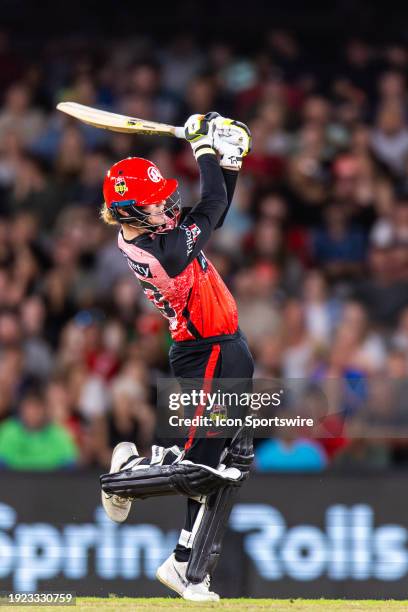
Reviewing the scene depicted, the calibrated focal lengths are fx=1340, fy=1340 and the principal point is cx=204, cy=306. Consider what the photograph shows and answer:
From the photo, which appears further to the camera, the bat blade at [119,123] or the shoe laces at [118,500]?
the bat blade at [119,123]

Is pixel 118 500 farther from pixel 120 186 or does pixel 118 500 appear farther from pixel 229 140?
pixel 229 140

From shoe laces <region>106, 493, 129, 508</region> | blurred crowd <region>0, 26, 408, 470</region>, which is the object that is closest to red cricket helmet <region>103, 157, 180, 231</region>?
shoe laces <region>106, 493, 129, 508</region>

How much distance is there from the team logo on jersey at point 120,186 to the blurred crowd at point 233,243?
8.92 feet

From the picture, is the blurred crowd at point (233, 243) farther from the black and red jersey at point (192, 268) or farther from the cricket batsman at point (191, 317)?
the black and red jersey at point (192, 268)

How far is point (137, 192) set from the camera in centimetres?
741

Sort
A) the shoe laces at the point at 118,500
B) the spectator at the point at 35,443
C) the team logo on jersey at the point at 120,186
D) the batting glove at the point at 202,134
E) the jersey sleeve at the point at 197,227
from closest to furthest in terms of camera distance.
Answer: the jersey sleeve at the point at 197,227, the team logo on jersey at the point at 120,186, the batting glove at the point at 202,134, the shoe laces at the point at 118,500, the spectator at the point at 35,443

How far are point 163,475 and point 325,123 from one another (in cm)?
674

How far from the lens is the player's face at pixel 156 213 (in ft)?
24.3

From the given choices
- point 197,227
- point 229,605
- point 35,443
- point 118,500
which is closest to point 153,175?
point 197,227

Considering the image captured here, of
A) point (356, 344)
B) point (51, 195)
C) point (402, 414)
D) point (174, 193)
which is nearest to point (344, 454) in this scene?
point (402, 414)

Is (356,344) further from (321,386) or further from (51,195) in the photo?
(51,195)

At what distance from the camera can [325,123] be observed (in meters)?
13.5

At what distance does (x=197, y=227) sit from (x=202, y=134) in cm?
62

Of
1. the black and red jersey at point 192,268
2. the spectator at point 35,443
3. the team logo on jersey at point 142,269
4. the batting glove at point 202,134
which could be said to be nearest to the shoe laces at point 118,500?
the black and red jersey at point 192,268
